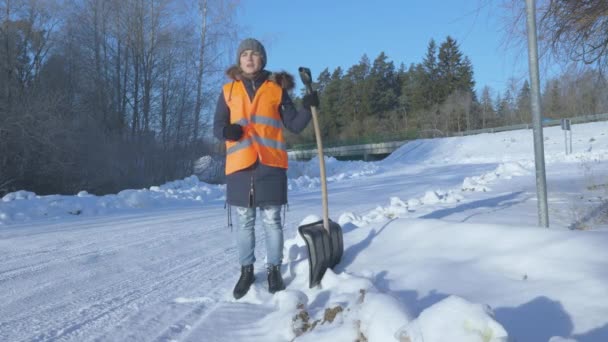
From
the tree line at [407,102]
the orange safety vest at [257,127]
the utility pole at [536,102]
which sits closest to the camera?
the orange safety vest at [257,127]

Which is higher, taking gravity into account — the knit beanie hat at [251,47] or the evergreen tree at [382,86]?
the evergreen tree at [382,86]

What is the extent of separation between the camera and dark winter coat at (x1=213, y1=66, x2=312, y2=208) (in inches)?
116

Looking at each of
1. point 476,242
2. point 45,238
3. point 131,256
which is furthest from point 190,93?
point 476,242

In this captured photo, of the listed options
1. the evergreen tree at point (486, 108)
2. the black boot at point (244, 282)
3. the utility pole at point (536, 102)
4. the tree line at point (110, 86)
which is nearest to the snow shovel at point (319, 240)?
the black boot at point (244, 282)

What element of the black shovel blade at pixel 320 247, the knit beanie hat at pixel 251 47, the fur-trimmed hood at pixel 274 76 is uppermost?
the knit beanie hat at pixel 251 47

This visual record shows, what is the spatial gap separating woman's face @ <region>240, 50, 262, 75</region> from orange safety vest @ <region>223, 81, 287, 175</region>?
11 centimetres

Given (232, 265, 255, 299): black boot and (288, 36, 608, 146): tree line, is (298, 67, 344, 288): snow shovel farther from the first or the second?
(288, 36, 608, 146): tree line

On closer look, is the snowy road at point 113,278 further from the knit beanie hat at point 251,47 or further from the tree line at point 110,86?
→ the tree line at point 110,86

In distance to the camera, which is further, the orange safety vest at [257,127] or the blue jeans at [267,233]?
the blue jeans at [267,233]

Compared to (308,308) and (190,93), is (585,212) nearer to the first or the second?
(308,308)

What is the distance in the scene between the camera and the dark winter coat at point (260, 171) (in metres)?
2.94

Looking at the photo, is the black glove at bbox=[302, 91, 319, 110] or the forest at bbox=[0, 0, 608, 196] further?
the forest at bbox=[0, 0, 608, 196]

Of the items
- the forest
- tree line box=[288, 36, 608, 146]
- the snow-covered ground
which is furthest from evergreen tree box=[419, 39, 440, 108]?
the snow-covered ground

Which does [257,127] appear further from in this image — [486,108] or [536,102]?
[486,108]
